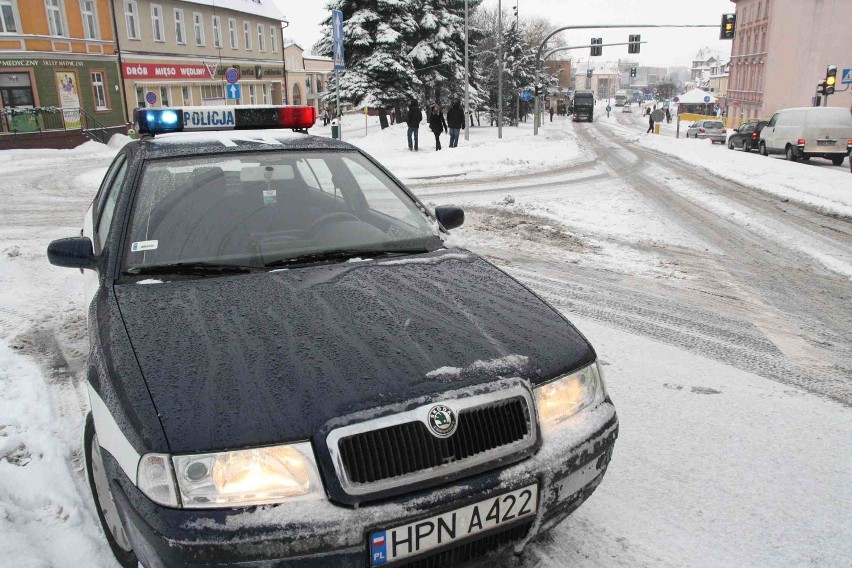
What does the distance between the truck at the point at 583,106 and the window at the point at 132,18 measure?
44.3 meters

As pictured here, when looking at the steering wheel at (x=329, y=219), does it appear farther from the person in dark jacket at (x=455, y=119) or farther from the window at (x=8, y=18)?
the window at (x=8, y=18)

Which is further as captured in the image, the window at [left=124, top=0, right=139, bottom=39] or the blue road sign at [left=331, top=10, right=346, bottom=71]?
the window at [left=124, top=0, right=139, bottom=39]

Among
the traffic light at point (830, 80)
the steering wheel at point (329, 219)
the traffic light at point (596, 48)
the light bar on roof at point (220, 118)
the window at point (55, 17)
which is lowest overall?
the steering wheel at point (329, 219)

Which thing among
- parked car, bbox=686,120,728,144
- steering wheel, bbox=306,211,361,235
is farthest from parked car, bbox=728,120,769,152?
steering wheel, bbox=306,211,361,235

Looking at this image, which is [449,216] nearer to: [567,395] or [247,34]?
[567,395]

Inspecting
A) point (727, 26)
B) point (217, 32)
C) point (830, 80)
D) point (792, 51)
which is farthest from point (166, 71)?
point (792, 51)

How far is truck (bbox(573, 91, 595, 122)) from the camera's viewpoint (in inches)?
2576

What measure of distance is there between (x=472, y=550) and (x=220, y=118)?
3.16 m

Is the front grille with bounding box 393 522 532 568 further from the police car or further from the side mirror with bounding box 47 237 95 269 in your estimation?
the side mirror with bounding box 47 237 95 269

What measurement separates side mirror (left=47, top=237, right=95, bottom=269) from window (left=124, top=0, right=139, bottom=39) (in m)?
37.1

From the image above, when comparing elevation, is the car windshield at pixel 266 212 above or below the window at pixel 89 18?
below

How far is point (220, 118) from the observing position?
Result: 4.04 metres

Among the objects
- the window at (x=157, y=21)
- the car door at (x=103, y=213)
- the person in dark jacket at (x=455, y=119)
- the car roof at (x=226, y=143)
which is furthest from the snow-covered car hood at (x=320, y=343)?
the window at (x=157, y=21)

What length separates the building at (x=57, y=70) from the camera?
27781 mm
